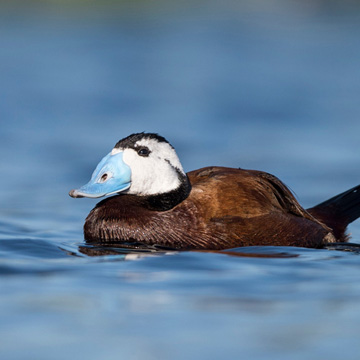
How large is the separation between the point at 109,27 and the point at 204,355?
11980mm

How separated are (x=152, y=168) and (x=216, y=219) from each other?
614 millimetres

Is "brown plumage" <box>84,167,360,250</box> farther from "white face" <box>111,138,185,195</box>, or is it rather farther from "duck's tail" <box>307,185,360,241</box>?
"duck's tail" <box>307,185,360,241</box>

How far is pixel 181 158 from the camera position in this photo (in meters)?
10.2

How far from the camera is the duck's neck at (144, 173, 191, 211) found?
20.9ft

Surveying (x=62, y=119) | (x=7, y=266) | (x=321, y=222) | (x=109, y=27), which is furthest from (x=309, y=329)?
(x=109, y=27)

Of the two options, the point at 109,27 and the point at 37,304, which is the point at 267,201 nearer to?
the point at 37,304

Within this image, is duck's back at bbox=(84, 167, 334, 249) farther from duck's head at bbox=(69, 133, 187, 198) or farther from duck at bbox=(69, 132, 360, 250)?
duck's head at bbox=(69, 133, 187, 198)

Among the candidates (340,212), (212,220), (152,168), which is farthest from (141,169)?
(340,212)

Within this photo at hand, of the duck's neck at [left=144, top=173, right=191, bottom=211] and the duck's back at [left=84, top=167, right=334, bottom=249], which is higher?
the duck's neck at [left=144, top=173, right=191, bottom=211]

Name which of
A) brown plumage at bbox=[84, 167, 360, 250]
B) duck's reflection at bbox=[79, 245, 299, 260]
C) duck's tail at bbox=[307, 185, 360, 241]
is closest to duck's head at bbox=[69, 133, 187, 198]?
brown plumage at bbox=[84, 167, 360, 250]

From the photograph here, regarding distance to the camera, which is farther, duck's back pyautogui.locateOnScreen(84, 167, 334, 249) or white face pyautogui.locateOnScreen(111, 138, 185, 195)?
white face pyautogui.locateOnScreen(111, 138, 185, 195)

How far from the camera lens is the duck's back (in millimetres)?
6133

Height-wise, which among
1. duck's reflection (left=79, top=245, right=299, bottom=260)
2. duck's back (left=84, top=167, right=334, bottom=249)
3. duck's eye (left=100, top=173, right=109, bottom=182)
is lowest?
duck's reflection (left=79, top=245, right=299, bottom=260)

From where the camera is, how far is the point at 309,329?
13.5 feet
